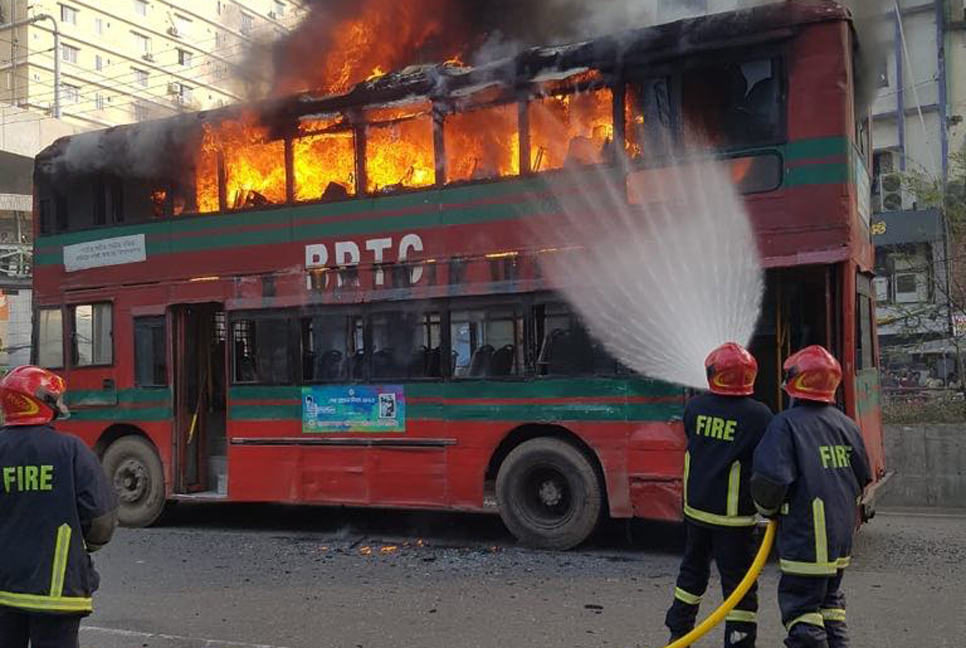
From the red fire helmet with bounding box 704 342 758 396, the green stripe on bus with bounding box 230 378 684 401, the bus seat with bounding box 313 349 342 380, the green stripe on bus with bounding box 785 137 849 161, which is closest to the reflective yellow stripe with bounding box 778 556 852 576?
the red fire helmet with bounding box 704 342 758 396

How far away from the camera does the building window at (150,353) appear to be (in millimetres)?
9508

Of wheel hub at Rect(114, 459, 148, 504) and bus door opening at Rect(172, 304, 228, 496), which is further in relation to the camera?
wheel hub at Rect(114, 459, 148, 504)

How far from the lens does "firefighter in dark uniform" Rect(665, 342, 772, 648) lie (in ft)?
14.2

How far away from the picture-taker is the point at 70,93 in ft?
158

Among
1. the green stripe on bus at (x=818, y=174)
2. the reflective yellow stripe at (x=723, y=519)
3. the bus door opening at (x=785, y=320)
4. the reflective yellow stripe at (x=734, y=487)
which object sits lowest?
the reflective yellow stripe at (x=723, y=519)

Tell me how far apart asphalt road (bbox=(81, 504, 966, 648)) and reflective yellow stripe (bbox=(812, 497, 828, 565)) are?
1544mm

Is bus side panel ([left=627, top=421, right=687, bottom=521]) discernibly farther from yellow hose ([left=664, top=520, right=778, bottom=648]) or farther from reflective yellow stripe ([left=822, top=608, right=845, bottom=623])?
reflective yellow stripe ([left=822, top=608, right=845, bottom=623])

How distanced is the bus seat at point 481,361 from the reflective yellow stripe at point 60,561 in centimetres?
468

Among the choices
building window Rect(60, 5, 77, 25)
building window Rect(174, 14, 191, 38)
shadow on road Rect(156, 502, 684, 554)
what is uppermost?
building window Rect(174, 14, 191, 38)

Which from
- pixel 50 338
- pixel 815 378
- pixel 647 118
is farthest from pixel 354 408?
pixel 815 378

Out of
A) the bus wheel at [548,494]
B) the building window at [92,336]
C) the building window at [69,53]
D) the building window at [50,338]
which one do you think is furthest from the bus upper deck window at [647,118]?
the building window at [69,53]

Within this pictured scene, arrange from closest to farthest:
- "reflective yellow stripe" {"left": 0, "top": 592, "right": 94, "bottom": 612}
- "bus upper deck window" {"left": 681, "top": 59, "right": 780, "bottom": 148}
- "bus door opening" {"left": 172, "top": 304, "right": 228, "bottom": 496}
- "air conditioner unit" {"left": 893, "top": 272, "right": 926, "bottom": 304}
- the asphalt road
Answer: "reflective yellow stripe" {"left": 0, "top": 592, "right": 94, "bottom": 612}, the asphalt road, "bus upper deck window" {"left": 681, "top": 59, "right": 780, "bottom": 148}, "bus door opening" {"left": 172, "top": 304, "right": 228, "bottom": 496}, "air conditioner unit" {"left": 893, "top": 272, "right": 926, "bottom": 304}

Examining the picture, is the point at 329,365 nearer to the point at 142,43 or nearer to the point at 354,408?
the point at 354,408

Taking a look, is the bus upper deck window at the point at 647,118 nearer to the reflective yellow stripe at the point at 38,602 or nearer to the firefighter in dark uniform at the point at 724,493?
the firefighter in dark uniform at the point at 724,493
